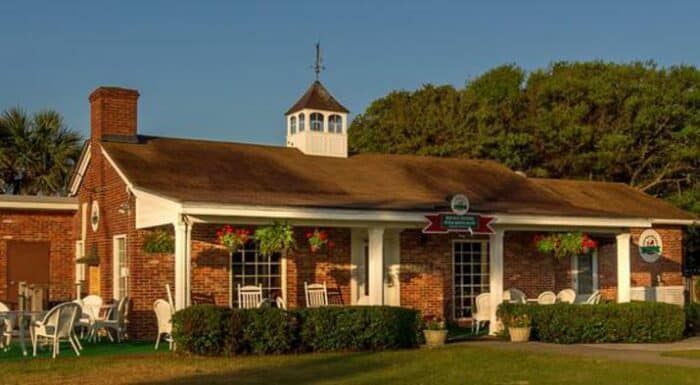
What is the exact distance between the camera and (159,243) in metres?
18.4

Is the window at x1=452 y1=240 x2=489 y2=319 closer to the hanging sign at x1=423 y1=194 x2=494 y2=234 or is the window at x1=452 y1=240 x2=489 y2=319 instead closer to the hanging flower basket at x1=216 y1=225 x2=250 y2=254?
the hanging sign at x1=423 y1=194 x2=494 y2=234

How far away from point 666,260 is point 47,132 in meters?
19.2

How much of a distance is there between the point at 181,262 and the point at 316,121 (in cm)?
827

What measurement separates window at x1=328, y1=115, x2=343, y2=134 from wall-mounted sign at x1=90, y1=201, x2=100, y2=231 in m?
5.84

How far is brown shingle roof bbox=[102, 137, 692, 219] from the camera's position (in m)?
18.7

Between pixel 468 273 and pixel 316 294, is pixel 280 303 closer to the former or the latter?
pixel 316 294

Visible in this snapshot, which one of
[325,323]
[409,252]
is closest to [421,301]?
[409,252]

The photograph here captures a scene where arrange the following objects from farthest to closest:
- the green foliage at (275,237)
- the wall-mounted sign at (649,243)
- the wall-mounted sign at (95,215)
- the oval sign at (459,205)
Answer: the wall-mounted sign at (649,243) → the wall-mounted sign at (95,215) → the oval sign at (459,205) → the green foliage at (275,237)

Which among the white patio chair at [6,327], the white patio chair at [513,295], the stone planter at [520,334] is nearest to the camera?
the white patio chair at [6,327]

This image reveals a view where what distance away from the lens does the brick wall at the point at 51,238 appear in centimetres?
2244

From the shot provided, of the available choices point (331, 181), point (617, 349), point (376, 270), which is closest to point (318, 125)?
point (331, 181)

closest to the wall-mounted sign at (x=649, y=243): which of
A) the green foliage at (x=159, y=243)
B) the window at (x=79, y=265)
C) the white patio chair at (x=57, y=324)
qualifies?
→ the green foliage at (x=159, y=243)

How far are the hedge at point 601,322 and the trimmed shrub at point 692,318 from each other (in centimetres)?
138

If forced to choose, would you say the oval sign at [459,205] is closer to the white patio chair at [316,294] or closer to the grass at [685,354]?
the white patio chair at [316,294]
